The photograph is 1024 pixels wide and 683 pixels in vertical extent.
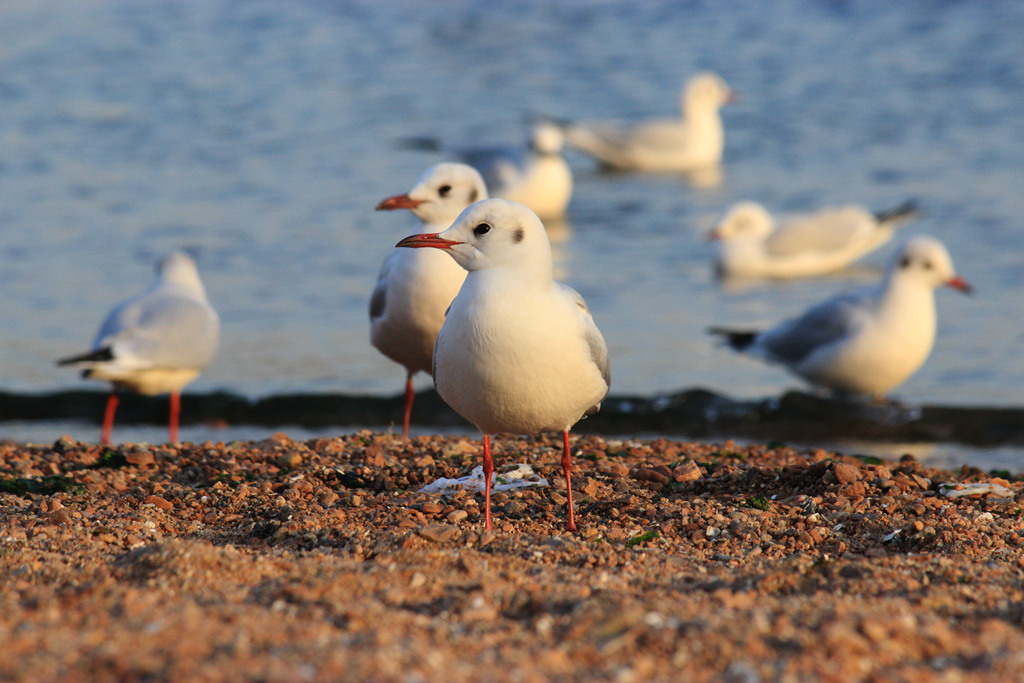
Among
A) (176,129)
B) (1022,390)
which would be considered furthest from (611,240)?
(176,129)

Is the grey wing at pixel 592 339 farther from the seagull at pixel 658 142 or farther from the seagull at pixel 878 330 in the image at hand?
the seagull at pixel 658 142

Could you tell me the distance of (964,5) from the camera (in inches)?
823

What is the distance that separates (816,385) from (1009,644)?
6182 millimetres

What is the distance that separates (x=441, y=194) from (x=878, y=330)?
400cm

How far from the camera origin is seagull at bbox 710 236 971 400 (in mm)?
8211

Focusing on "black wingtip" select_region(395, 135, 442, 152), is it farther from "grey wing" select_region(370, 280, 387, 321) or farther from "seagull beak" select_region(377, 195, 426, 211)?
"seagull beak" select_region(377, 195, 426, 211)

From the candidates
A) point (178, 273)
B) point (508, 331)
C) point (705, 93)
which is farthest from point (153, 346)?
point (705, 93)

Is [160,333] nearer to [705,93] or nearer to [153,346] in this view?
[153,346]

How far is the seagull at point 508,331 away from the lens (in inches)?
151

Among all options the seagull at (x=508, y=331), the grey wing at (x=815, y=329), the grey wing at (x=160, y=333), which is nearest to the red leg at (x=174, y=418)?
the grey wing at (x=160, y=333)

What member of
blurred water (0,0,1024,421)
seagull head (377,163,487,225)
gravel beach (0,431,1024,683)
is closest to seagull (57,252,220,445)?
blurred water (0,0,1024,421)

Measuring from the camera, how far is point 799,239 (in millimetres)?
12148

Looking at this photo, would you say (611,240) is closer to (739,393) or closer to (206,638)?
(739,393)

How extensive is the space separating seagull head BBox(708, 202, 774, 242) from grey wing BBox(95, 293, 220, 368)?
20.3ft
